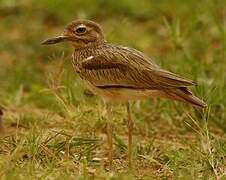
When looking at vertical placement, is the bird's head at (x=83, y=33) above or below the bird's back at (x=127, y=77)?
above

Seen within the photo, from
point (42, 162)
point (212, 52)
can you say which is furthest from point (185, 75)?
point (42, 162)

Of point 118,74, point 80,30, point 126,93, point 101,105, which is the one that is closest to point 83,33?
point 80,30

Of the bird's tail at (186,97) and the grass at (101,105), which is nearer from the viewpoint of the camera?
the bird's tail at (186,97)

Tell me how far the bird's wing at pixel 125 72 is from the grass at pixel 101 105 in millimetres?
450

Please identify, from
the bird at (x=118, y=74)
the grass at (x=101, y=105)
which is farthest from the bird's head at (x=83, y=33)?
the grass at (x=101, y=105)

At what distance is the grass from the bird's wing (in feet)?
1.48

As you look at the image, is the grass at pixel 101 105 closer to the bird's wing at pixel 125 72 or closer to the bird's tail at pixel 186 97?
the bird's tail at pixel 186 97

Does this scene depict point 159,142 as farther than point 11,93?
No

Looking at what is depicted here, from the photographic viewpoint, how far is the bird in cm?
588

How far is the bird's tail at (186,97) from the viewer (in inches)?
229

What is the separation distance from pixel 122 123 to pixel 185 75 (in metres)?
0.88

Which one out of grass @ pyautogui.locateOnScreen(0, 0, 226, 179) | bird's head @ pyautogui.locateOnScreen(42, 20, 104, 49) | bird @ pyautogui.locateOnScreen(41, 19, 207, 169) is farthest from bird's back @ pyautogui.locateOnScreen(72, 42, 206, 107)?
grass @ pyautogui.locateOnScreen(0, 0, 226, 179)

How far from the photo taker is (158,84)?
587 centimetres

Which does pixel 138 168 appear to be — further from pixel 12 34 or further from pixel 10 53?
pixel 12 34
